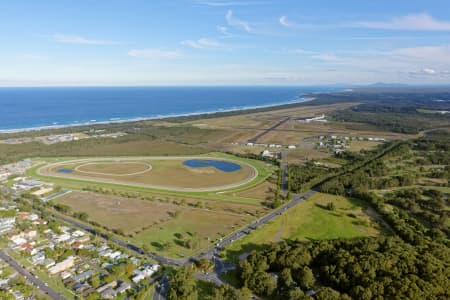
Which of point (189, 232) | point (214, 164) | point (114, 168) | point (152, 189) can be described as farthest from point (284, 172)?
point (114, 168)

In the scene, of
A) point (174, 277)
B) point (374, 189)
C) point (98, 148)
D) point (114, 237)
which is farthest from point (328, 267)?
point (98, 148)

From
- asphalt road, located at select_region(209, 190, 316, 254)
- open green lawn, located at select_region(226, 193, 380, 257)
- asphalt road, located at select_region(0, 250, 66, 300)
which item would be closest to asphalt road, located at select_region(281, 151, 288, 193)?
asphalt road, located at select_region(209, 190, 316, 254)

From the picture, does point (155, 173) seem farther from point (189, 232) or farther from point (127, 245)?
point (127, 245)

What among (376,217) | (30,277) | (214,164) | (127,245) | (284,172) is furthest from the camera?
(214,164)

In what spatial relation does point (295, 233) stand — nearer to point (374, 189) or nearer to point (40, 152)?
point (374, 189)

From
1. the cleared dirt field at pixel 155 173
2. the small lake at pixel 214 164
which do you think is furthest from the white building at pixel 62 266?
the small lake at pixel 214 164

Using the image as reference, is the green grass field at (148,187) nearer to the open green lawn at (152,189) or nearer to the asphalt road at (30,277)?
the open green lawn at (152,189)
